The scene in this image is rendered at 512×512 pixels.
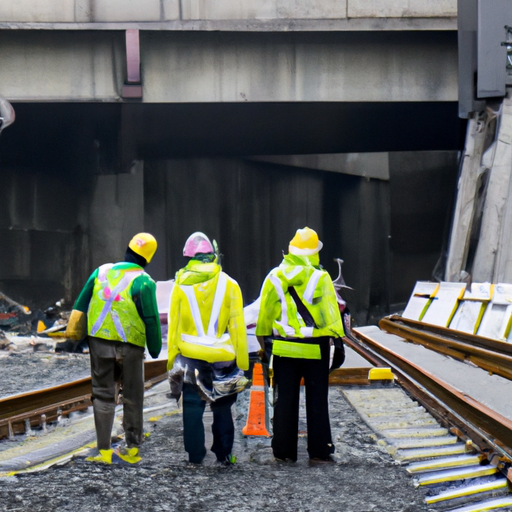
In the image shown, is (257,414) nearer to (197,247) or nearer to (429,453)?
(429,453)

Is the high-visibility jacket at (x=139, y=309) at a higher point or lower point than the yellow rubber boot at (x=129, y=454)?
higher

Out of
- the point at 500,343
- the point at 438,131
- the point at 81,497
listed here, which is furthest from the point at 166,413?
the point at 438,131

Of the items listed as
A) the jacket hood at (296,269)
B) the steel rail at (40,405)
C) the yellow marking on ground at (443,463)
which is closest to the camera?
the yellow marking on ground at (443,463)

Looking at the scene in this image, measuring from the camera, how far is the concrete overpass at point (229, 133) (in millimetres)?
17188

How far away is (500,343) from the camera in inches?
446

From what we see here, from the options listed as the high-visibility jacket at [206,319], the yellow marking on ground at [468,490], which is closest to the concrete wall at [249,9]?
the high-visibility jacket at [206,319]

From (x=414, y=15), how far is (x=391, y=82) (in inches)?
66.9

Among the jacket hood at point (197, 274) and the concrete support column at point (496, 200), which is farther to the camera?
the concrete support column at point (496, 200)

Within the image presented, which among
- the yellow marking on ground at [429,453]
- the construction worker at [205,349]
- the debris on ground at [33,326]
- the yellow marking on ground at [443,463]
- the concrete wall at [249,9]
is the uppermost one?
the concrete wall at [249,9]

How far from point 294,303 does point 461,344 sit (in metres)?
7.35

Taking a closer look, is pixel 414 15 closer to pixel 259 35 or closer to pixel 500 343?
pixel 259 35

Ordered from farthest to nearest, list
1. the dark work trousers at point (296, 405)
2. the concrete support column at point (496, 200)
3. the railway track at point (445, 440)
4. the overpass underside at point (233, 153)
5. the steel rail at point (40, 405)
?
the overpass underside at point (233, 153) → the concrete support column at point (496, 200) → the steel rail at point (40, 405) → the dark work trousers at point (296, 405) → the railway track at point (445, 440)

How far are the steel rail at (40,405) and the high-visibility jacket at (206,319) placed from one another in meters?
2.19

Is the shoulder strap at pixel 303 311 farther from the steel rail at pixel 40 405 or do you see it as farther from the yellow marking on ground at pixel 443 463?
the steel rail at pixel 40 405
